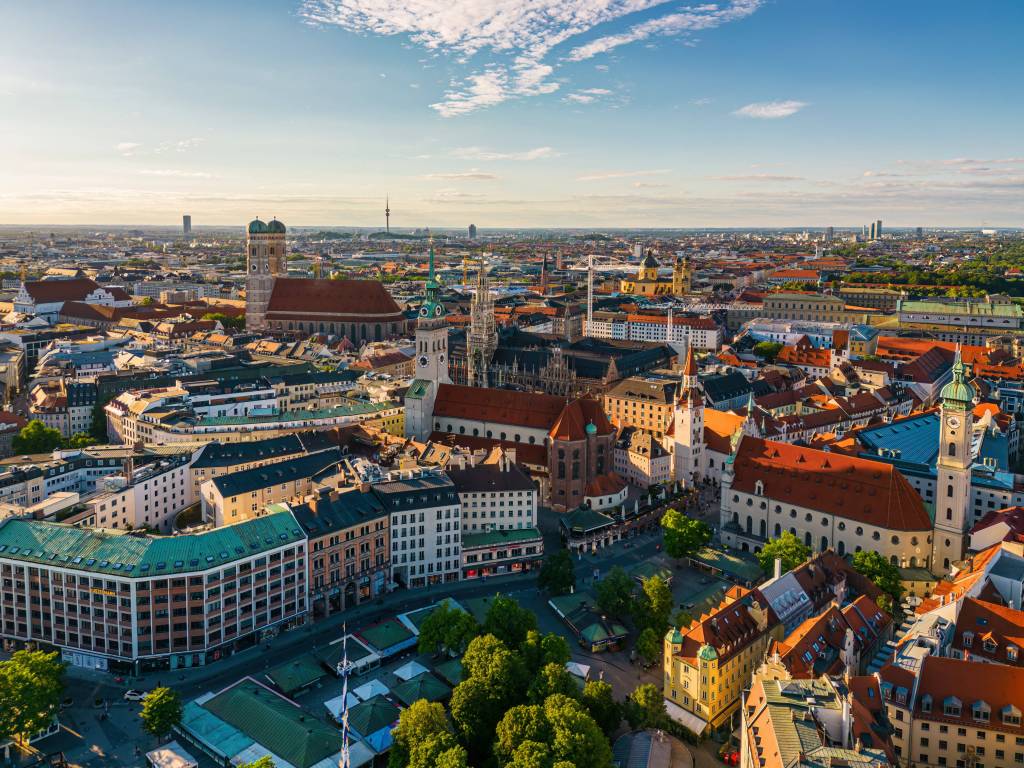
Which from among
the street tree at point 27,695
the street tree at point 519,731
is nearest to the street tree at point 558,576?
the street tree at point 519,731

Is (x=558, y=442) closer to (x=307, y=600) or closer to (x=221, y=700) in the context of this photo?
(x=307, y=600)

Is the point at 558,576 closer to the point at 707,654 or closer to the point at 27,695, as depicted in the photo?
the point at 707,654

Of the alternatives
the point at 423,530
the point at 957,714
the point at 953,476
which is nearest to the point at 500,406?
the point at 423,530

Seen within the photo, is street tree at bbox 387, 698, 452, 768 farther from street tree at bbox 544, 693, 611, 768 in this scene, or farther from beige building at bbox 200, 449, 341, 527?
beige building at bbox 200, 449, 341, 527

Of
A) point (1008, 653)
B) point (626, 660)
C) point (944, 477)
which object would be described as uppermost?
point (944, 477)

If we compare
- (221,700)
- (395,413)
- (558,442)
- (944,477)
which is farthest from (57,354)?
(944,477)
